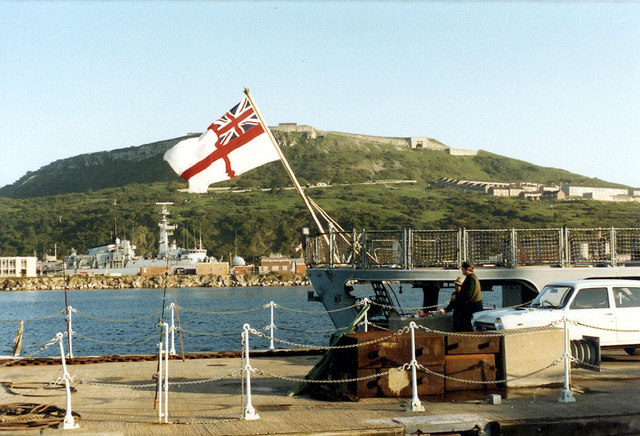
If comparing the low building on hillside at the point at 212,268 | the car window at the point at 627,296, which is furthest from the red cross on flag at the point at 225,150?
the low building on hillside at the point at 212,268

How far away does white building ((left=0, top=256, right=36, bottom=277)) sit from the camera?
165000 mm

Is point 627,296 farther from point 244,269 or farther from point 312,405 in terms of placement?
point 244,269

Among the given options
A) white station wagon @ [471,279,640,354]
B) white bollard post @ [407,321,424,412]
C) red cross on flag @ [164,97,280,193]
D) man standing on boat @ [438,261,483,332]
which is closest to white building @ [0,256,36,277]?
red cross on flag @ [164,97,280,193]

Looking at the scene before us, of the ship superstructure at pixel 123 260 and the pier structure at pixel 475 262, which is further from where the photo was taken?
the ship superstructure at pixel 123 260

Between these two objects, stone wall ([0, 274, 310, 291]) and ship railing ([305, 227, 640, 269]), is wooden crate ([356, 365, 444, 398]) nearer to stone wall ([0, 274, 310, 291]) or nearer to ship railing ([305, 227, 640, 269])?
ship railing ([305, 227, 640, 269])

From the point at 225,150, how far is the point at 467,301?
255 inches

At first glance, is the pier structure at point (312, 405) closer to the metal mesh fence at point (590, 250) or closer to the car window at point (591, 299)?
the car window at point (591, 299)

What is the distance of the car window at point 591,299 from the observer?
1505 cm

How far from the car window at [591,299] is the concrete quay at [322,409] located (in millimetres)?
1225

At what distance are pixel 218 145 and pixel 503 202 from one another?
591 feet

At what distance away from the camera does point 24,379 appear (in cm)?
1445

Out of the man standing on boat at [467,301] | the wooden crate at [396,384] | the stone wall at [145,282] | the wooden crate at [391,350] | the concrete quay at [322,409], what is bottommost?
the stone wall at [145,282]

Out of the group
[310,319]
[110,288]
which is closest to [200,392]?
[310,319]

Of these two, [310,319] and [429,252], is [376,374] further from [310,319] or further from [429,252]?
[310,319]
